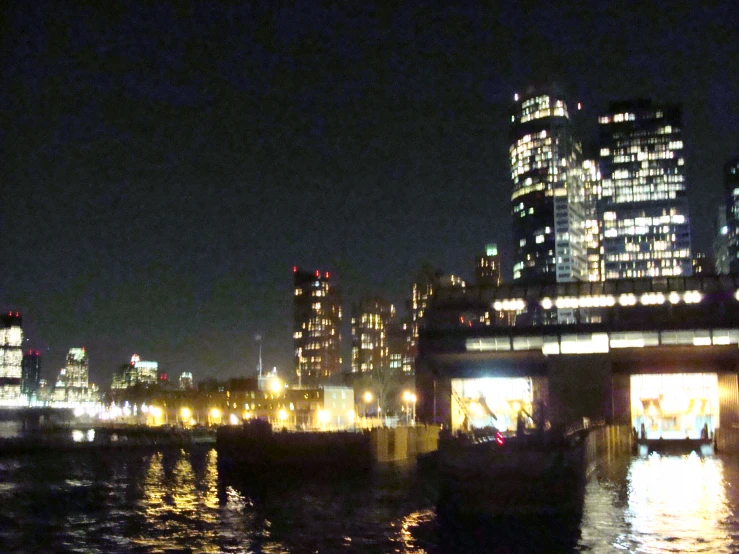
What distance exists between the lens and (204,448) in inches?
3701

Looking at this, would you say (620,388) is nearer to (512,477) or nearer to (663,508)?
(512,477)

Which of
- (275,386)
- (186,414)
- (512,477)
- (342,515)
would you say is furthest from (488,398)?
(186,414)

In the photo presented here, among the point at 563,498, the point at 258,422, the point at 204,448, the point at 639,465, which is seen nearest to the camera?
the point at 563,498

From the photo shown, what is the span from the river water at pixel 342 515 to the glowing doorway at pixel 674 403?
558 inches

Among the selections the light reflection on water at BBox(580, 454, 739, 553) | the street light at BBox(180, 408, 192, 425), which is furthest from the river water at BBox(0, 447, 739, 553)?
the street light at BBox(180, 408, 192, 425)

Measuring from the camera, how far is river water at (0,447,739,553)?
101 ft

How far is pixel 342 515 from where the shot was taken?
38.2 m

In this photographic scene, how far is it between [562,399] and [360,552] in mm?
47425

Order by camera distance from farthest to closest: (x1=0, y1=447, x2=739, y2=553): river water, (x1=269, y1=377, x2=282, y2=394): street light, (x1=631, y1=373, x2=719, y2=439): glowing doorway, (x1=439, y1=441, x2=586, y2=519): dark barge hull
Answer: (x1=269, y1=377, x2=282, y2=394): street light
(x1=631, y1=373, x2=719, y2=439): glowing doorway
(x1=439, y1=441, x2=586, y2=519): dark barge hull
(x1=0, y1=447, x2=739, y2=553): river water

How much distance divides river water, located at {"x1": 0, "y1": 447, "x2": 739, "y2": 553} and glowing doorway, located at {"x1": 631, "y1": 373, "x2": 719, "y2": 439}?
14169 mm

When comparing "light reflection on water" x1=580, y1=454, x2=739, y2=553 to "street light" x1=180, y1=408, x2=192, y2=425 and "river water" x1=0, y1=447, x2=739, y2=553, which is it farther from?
"street light" x1=180, y1=408, x2=192, y2=425

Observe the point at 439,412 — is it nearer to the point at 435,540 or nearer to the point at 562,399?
the point at 562,399

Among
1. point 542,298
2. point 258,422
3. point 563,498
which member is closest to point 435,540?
point 563,498

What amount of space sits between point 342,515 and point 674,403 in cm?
4366
